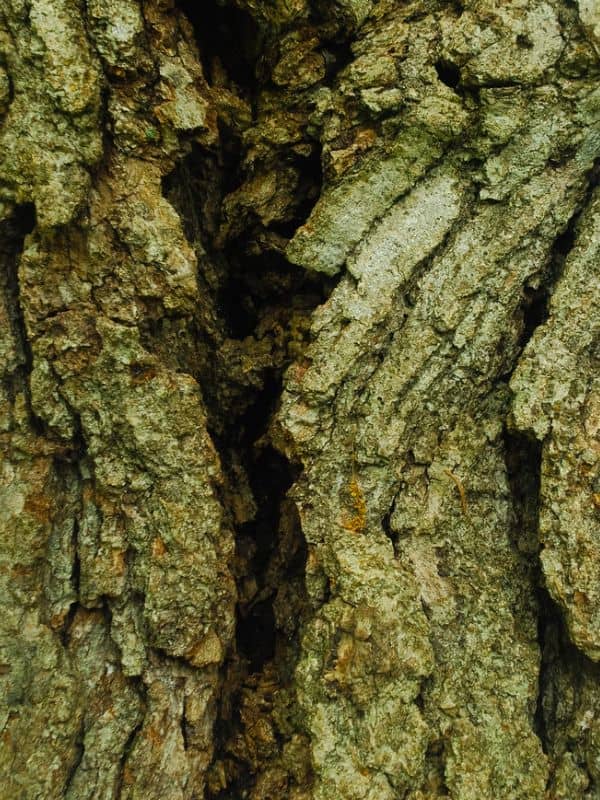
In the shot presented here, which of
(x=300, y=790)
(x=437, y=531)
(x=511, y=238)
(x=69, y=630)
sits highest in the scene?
(x=511, y=238)

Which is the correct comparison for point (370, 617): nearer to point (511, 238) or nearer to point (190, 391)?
point (190, 391)

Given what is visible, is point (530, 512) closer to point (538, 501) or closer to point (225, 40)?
point (538, 501)

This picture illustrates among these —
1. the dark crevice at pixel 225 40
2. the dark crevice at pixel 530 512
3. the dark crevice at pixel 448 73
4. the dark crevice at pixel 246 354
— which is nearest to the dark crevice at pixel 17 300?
the dark crevice at pixel 246 354

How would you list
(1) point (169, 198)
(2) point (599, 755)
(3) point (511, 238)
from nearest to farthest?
(2) point (599, 755) → (3) point (511, 238) → (1) point (169, 198)

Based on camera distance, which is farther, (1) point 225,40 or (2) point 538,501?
(1) point 225,40

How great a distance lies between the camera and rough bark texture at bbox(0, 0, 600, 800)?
83.6 inches

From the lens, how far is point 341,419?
7.38 ft

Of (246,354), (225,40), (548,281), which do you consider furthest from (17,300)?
(548,281)

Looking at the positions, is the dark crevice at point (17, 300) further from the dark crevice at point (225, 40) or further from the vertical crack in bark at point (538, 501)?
the vertical crack in bark at point (538, 501)

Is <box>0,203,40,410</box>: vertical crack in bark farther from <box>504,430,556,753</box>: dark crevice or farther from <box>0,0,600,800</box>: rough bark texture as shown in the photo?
<box>504,430,556,753</box>: dark crevice

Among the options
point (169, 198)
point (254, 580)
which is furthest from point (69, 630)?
point (169, 198)

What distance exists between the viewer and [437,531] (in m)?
2.29

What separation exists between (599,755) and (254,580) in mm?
1332

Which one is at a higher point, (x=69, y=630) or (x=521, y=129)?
(x=521, y=129)
